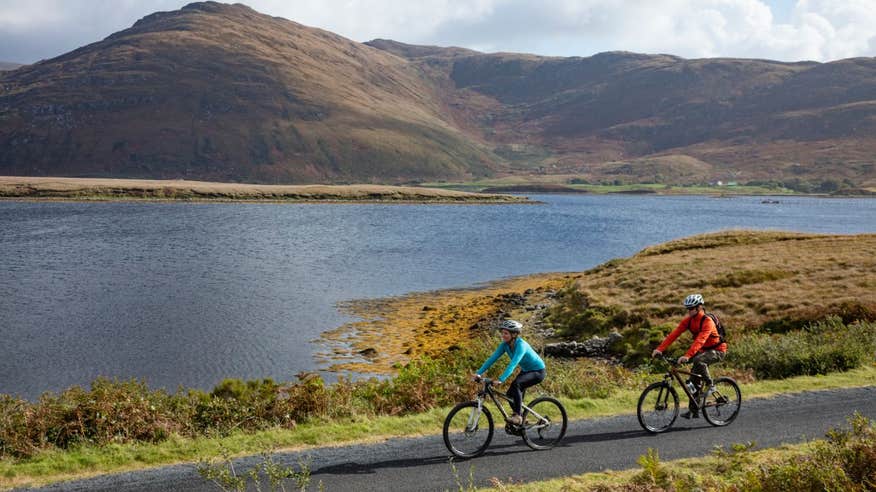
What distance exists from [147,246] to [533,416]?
Answer: 8297cm

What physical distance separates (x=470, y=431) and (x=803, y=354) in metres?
14.2

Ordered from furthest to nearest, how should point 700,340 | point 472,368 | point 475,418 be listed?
1. point 472,368
2. point 700,340
3. point 475,418

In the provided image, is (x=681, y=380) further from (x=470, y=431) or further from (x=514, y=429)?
(x=470, y=431)

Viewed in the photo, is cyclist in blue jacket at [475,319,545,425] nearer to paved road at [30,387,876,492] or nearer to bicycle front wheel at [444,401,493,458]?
bicycle front wheel at [444,401,493,458]

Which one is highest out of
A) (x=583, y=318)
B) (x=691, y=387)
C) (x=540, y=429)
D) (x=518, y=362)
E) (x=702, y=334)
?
(x=702, y=334)

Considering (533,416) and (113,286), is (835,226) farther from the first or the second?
(533,416)

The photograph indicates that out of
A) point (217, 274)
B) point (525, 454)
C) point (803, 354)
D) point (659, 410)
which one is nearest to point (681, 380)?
point (659, 410)

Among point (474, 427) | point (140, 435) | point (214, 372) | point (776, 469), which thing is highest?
point (776, 469)

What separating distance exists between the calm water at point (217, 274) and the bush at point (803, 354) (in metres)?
21.4

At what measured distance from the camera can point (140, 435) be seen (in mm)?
15797

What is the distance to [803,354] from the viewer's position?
2219 centimetres

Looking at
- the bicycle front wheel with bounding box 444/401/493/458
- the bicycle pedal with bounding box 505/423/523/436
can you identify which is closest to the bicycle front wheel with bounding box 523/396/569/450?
the bicycle pedal with bounding box 505/423/523/436

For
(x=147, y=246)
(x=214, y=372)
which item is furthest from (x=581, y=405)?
(x=147, y=246)

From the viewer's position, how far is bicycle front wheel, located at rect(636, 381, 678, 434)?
16156mm
